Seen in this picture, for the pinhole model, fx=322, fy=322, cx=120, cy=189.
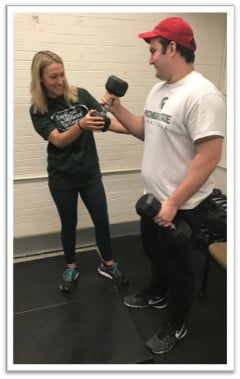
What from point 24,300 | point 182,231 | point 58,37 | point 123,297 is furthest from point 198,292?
point 58,37

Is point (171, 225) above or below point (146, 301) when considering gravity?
above

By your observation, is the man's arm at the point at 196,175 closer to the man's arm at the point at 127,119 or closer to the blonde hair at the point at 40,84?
the man's arm at the point at 127,119

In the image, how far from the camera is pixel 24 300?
2129 millimetres

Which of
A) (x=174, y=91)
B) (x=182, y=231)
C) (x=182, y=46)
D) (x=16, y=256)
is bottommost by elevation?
(x=16, y=256)

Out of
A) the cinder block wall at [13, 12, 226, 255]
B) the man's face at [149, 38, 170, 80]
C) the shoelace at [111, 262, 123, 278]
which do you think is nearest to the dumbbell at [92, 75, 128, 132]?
the man's face at [149, 38, 170, 80]

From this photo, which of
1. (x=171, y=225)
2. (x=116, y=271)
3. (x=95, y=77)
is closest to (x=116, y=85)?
(x=171, y=225)

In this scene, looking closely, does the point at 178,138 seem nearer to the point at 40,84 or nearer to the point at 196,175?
the point at 196,175

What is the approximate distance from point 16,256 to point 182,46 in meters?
2.09

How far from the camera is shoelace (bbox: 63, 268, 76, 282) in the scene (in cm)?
224

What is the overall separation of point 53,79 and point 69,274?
1.29 m

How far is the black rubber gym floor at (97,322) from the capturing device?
5.58ft

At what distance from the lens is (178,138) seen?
137cm

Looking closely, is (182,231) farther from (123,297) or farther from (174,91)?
(123,297)

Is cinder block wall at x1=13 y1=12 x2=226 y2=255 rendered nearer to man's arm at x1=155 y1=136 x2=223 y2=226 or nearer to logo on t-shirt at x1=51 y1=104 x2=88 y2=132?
logo on t-shirt at x1=51 y1=104 x2=88 y2=132
